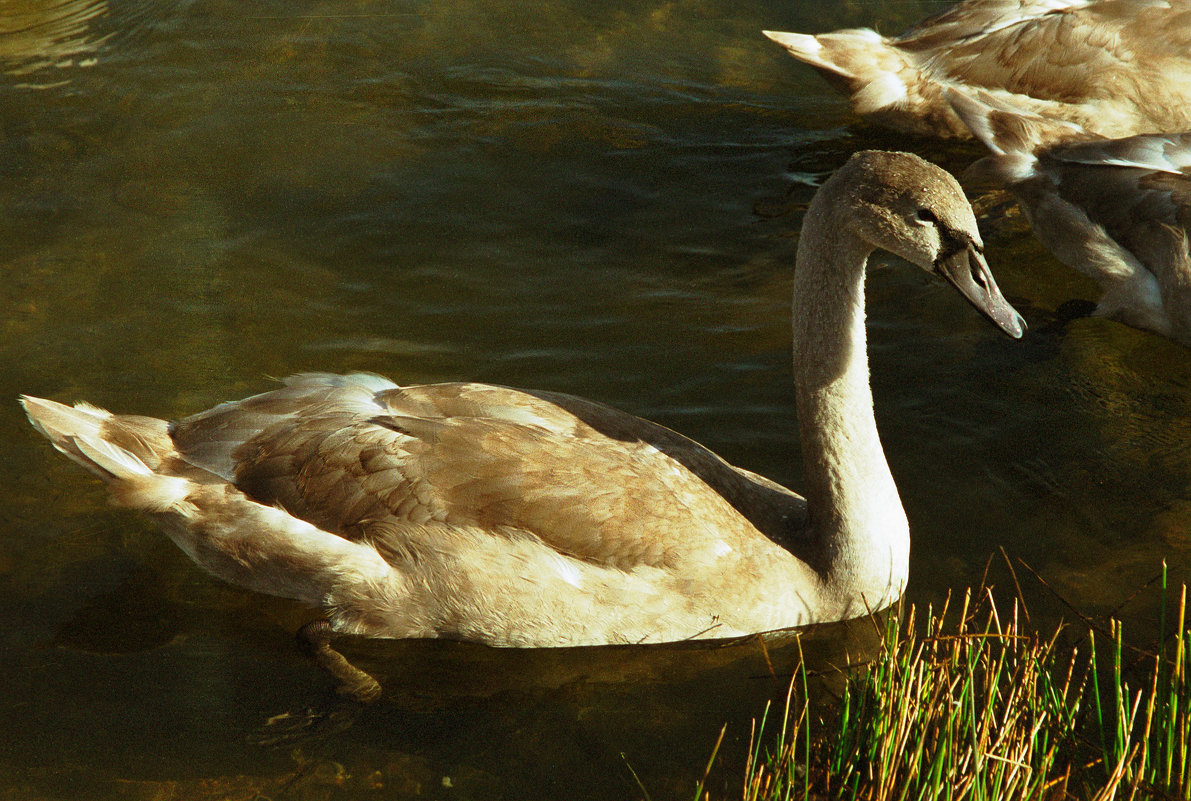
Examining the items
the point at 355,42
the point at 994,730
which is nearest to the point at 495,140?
the point at 355,42

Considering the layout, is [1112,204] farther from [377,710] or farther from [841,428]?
[377,710]

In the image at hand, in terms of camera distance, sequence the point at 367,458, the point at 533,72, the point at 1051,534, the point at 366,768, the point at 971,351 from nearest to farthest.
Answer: the point at 366,768, the point at 367,458, the point at 1051,534, the point at 971,351, the point at 533,72

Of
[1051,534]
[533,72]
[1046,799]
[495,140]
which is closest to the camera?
[1046,799]

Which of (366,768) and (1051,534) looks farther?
(1051,534)

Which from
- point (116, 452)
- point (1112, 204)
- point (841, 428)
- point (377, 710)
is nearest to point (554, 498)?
point (377, 710)

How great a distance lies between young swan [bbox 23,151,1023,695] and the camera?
191 inches

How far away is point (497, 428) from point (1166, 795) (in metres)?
2.73

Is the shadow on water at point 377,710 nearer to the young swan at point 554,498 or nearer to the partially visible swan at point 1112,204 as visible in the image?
the young swan at point 554,498

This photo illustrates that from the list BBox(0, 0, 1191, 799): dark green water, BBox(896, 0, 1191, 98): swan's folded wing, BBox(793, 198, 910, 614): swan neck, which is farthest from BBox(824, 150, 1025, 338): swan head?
BBox(896, 0, 1191, 98): swan's folded wing

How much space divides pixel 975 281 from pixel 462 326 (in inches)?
134

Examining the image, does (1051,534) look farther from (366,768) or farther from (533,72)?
(533,72)

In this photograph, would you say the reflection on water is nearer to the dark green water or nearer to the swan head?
the dark green water

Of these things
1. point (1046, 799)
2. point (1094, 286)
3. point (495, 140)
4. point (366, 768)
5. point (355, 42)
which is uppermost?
point (355, 42)

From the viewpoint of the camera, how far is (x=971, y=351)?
7.30 m
